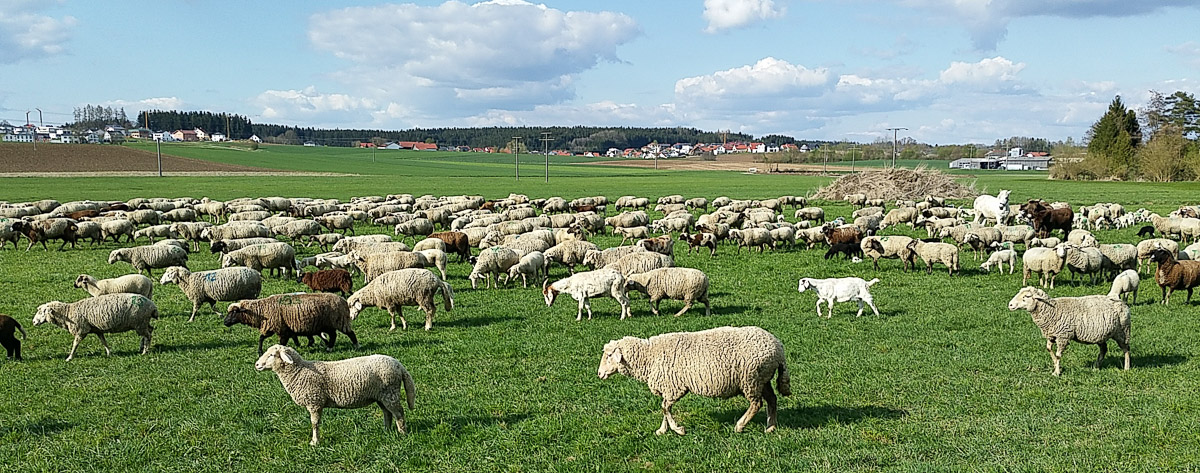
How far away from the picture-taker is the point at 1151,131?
3765 inches

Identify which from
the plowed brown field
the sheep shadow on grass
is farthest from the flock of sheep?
the plowed brown field

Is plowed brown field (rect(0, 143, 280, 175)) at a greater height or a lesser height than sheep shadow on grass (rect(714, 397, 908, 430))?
greater

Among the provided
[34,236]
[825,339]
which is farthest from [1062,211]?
[34,236]

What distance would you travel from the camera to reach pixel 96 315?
36.4 feet

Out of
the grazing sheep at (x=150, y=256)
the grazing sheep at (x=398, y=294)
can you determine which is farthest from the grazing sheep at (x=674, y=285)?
the grazing sheep at (x=150, y=256)

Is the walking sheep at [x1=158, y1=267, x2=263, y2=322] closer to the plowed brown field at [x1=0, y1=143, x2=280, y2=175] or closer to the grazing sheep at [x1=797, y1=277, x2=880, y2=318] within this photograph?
the grazing sheep at [x1=797, y1=277, x2=880, y2=318]

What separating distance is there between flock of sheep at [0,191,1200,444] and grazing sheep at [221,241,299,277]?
41 mm

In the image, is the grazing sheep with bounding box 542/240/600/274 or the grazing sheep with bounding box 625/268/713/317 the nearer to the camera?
the grazing sheep with bounding box 625/268/713/317

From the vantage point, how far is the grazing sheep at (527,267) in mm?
16922

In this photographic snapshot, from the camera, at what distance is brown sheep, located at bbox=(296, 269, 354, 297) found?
588 inches

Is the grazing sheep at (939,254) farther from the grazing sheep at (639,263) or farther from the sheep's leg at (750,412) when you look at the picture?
the sheep's leg at (750,412)

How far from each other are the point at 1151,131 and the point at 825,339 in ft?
355

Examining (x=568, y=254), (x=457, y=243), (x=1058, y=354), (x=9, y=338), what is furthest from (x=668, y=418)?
(x=457, y=243)

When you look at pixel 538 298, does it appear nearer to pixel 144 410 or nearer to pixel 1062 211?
pixel 144 410
